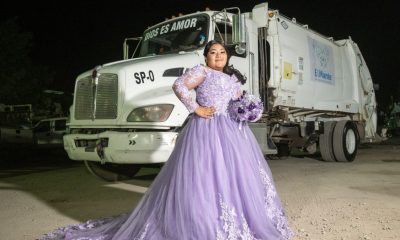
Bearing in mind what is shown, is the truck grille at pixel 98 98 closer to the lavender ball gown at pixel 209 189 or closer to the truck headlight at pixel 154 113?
the truck headlight at pixel 154 113

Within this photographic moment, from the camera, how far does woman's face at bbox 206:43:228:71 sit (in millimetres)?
3902

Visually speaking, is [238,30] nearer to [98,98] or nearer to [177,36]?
[177,36]

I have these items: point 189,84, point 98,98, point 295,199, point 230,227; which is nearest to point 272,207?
point 230,227

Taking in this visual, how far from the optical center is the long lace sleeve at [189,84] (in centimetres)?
375

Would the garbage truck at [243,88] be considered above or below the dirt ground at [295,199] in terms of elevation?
above

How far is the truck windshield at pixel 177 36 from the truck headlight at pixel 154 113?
5.12 ft

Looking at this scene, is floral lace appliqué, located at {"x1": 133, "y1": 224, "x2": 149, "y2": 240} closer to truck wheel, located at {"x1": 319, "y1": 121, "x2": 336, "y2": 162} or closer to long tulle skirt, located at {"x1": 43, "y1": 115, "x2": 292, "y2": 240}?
long tulle skirt, located at {"x1": 43, "y1": 115, "x2": 292, "y2": 240}

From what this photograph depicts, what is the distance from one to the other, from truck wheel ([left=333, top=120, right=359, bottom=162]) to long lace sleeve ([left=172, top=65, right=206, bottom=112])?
7.41 meters

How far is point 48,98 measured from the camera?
30188 millimetres

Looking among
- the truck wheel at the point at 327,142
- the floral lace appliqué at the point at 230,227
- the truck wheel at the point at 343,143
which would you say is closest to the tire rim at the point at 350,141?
the truck wheel at the point at 343,143

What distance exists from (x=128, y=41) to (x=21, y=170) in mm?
4791

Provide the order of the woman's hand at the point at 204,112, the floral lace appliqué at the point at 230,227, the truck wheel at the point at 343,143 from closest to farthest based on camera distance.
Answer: the floral lace appliqué at the point at 230,227, the woman's hand at the point at 204,112, the truck wheel at the point at 343,143

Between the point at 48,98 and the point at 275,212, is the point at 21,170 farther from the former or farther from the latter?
the point at 48,98

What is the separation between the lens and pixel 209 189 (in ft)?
11.4
